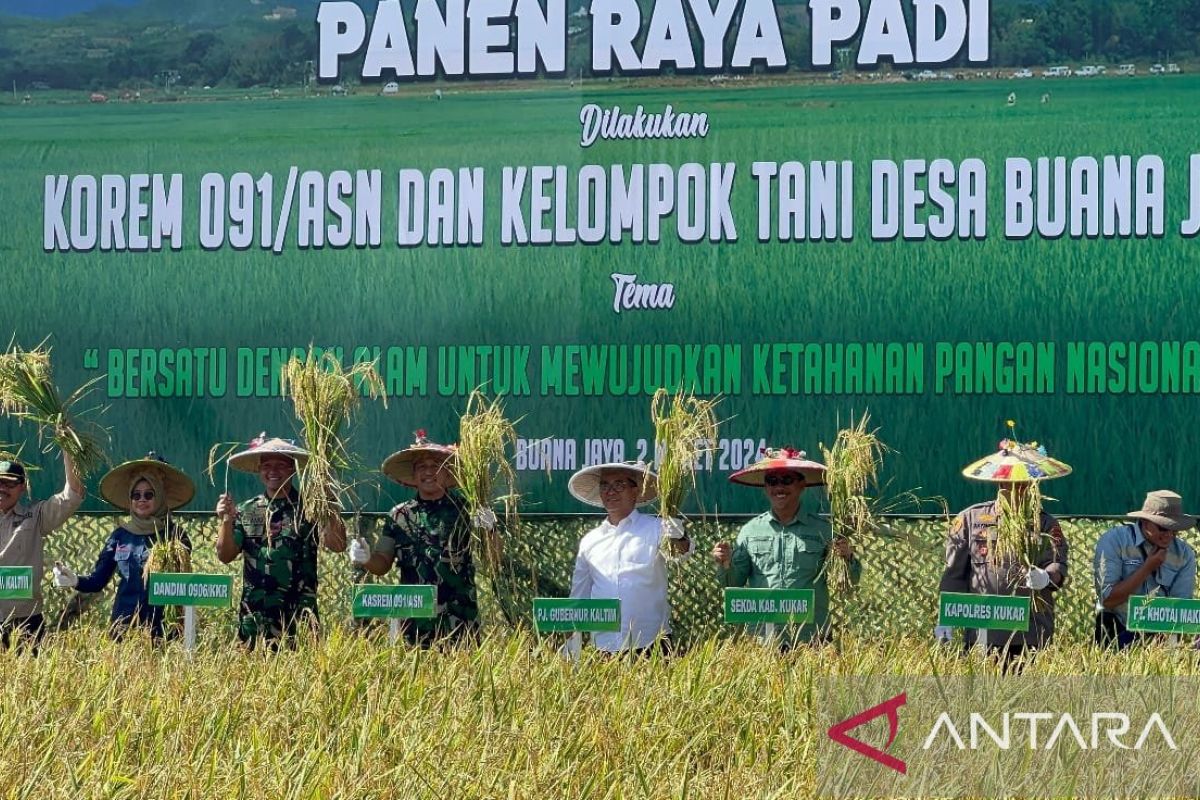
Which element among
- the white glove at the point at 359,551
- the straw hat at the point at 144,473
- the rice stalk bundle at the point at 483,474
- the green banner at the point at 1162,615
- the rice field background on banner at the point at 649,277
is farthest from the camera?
the straw hat at the point at 144,473

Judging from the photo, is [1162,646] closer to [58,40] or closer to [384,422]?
[384,422]

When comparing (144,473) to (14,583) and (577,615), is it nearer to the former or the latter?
(14,583)

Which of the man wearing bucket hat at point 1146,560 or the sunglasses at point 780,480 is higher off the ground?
the sunglasses at point 780,480

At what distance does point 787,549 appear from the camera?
25.7 feet

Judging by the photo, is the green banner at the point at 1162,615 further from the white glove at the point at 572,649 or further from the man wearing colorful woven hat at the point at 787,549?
the white glove at the point at 572,649

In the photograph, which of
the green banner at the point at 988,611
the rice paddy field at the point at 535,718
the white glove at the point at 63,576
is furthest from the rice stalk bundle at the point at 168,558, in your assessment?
the green banner at the point at 988,611

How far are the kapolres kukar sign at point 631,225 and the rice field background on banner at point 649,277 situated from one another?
0.05ft

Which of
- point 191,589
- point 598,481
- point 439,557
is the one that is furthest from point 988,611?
point 191,589

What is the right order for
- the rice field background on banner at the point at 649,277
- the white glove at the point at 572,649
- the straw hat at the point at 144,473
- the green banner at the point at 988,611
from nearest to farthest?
the white glove at the point at 572,649
the green banner at the point at 988,611
the rice field background on banner at the point at 649,277
the straw hat at the point at 144,473

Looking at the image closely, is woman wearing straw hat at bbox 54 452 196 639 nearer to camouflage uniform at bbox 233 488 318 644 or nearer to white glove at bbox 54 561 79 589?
white glove at bbox 54 561 79 589

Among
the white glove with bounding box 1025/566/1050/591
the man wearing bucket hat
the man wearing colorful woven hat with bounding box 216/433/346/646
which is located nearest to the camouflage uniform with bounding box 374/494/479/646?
the man wearing colorful woven hat with bounding box 216/433/346/646

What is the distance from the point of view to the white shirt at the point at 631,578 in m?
7.77

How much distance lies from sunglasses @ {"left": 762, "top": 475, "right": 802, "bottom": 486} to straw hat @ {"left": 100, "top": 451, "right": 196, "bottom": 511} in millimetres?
2780

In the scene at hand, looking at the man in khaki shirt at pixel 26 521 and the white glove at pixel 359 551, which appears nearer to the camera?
the white glove at pixel 359 551
